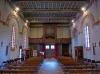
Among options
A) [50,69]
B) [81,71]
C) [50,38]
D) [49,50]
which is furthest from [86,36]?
[49,50]

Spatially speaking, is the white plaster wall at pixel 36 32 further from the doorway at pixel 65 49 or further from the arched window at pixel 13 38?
the arched window at pixel 13 38

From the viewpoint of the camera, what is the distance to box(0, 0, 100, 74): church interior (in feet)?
43.6

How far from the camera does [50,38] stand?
32.6 meters

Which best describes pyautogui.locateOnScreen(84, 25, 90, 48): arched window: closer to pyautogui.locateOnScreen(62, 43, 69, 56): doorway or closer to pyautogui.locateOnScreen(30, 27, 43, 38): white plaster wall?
pyautogui.locateOnScreen(62, 43, 69, 56): doorway

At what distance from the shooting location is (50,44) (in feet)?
108

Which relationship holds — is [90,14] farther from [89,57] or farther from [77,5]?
[89,57]

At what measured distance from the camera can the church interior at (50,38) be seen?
13297 mm

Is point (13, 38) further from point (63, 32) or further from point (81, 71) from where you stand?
point (63, 32)

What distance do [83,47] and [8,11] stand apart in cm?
939

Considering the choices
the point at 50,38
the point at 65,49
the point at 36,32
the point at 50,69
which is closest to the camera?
the point at 50,69

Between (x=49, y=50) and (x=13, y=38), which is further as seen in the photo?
(x=49, y=50)

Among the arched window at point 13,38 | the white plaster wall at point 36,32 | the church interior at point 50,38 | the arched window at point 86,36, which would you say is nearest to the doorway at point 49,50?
the church interior at point 50,38

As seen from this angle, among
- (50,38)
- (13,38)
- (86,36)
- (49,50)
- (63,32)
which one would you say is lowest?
(49,50)

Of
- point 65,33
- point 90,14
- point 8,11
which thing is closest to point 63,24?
point 65,33
